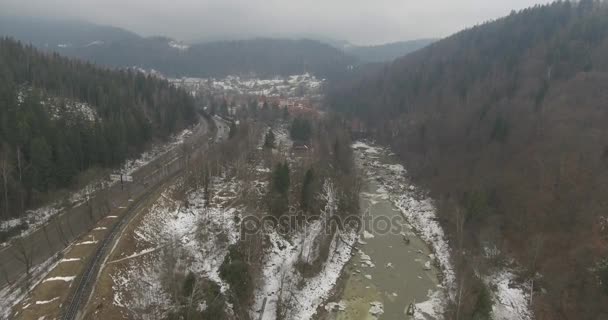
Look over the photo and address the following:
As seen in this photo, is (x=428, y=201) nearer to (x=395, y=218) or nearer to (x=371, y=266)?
(x=395, y=218)

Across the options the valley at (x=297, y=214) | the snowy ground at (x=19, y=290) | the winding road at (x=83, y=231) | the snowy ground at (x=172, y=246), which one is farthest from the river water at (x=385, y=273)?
the snowy ground at (x=19, y=290)

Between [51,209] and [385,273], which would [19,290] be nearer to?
[51,209]

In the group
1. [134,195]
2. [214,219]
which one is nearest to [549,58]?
[214,219]

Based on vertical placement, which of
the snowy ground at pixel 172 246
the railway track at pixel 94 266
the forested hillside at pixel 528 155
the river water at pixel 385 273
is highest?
the forested hillside at pixel 528 155

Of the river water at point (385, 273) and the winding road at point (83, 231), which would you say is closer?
the winding road at point (83, 231)

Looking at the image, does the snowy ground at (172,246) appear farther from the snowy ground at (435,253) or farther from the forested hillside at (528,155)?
the forested hillside at (528,155)

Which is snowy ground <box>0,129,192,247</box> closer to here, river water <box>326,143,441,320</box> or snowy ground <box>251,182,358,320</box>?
snowy ground <box>251,182,358,320</box>
